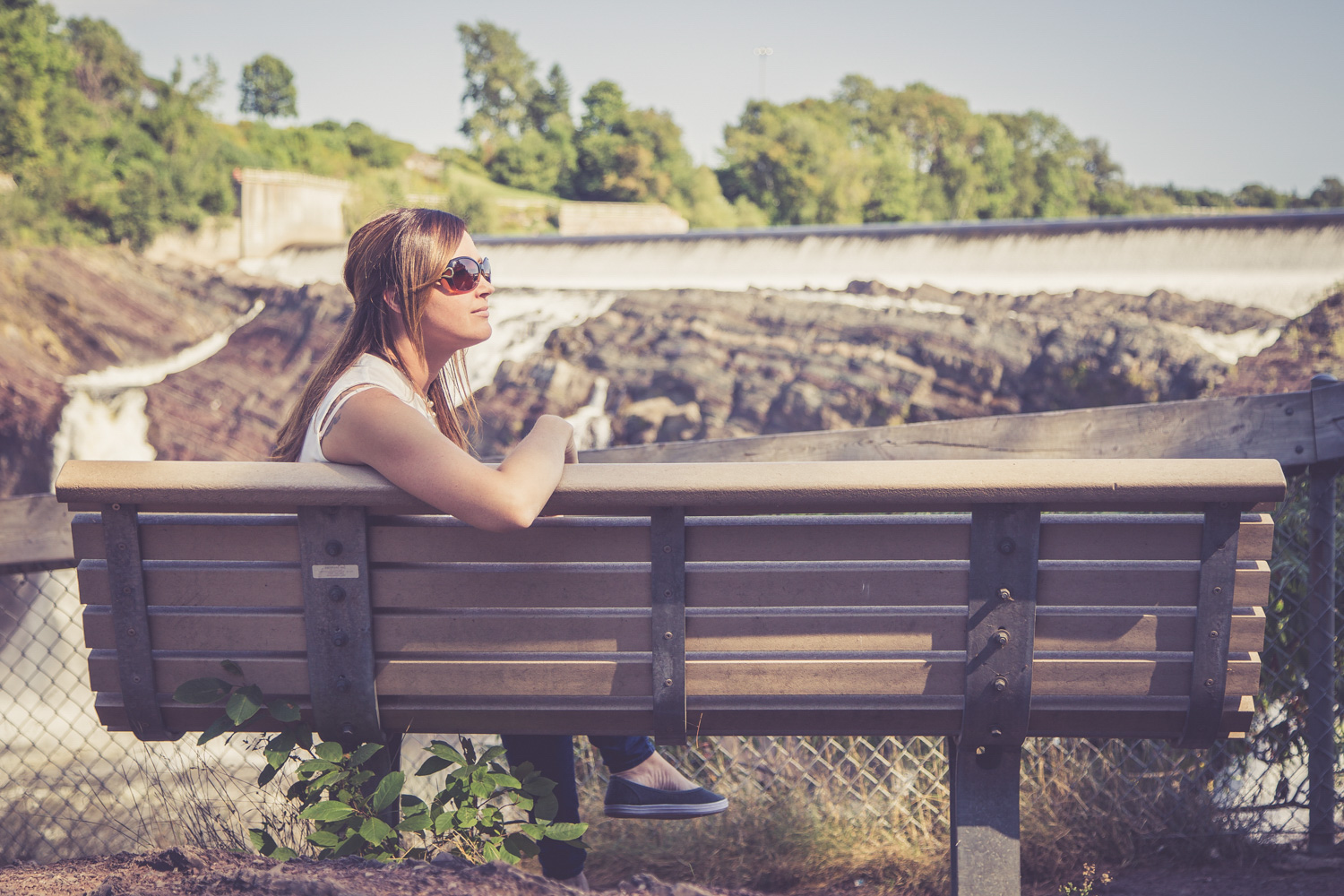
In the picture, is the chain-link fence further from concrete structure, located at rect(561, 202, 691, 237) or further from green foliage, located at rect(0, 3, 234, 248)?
concrete structure, located at rect(561, 202, 691, 237)

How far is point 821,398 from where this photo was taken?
14742 millimetres

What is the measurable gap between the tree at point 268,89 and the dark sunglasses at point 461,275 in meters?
75.2

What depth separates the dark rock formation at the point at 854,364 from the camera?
14672 millimetres

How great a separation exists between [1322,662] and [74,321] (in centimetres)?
2205

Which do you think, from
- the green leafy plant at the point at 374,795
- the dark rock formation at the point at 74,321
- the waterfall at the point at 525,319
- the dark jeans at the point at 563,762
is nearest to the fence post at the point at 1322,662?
the dark jeans at the point at 563,762

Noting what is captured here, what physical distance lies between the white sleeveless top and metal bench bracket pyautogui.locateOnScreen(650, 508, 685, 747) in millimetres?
519

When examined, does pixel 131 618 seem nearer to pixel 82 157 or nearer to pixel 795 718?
pixel 795 718

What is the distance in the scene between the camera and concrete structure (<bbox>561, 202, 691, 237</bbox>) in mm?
42938

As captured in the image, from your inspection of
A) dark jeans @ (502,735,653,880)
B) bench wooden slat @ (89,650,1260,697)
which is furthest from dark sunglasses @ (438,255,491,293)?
dark jeans @ (502,735,653,880)

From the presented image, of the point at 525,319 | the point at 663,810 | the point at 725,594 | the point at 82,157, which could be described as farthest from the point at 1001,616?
the point at 82,157

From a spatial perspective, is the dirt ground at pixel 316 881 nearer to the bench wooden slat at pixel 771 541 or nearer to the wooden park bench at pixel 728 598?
the wooden park bench at pixel 728 598

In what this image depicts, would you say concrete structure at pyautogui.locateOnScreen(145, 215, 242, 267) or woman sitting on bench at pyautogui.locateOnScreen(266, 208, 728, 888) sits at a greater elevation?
concrete structure at pyautogui.locateOnScreen(145, 215, 242, 267)

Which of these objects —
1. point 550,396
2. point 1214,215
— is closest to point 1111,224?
point 1214,215

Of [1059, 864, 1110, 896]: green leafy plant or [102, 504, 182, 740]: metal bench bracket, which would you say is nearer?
[102, 504, 182, 740]: metal bench bracket
